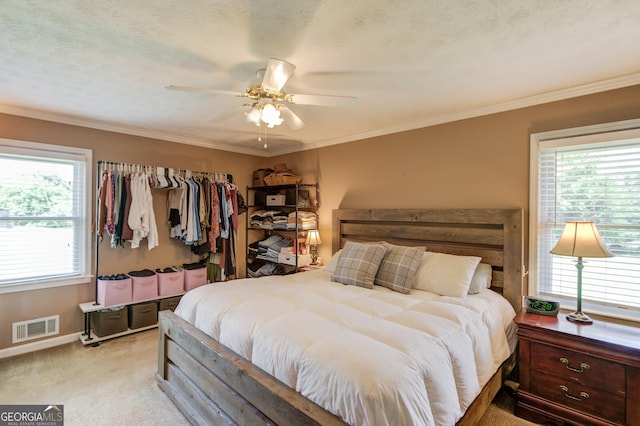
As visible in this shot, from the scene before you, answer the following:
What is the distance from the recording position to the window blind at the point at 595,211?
7.34 ft

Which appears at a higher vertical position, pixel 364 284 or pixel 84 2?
pixel 84 2

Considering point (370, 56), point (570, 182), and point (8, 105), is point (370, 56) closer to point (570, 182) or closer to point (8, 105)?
point (570, 182)

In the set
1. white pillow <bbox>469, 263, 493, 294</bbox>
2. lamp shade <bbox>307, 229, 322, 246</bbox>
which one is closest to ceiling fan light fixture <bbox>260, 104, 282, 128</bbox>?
white pillow <bbox>469, 263, 493, 294</bbox>

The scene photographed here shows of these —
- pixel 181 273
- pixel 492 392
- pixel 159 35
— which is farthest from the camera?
pixel 181 273

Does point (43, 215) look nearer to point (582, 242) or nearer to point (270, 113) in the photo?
point (270, 113)

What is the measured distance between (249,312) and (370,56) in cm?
181

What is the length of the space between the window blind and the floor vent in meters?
4.79

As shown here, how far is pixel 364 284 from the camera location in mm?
2742

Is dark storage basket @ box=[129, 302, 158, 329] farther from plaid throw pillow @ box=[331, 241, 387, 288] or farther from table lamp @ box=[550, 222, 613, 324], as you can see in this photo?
table lamp @ box=[550, 222, 613, 324]

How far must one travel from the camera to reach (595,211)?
2.38 meters

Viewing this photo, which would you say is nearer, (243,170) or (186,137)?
(186,137)

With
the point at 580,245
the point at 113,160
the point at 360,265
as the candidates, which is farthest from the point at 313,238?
the point at 580,245

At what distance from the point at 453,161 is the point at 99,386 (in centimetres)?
376

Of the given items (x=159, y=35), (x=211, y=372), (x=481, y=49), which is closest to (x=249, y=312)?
(x=211, y=372)
